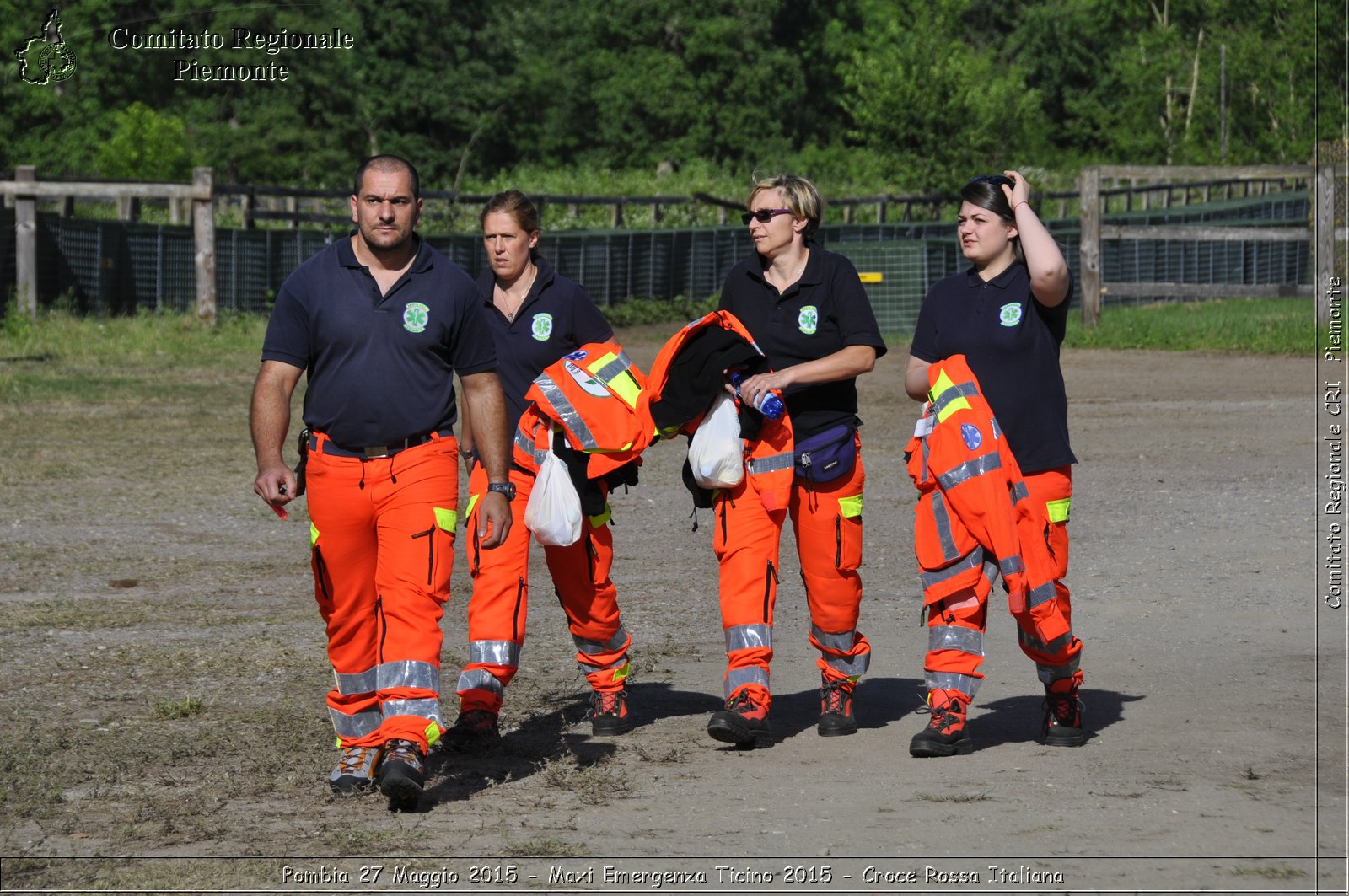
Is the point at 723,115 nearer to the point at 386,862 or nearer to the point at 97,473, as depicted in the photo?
the point at 97,473

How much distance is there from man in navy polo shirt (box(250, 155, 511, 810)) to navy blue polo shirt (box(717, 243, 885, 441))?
1355 mm

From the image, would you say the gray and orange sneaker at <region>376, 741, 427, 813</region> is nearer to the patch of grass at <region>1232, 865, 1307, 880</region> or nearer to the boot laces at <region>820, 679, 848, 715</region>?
the boot laces at <region>820, 679, 848, 715</region>

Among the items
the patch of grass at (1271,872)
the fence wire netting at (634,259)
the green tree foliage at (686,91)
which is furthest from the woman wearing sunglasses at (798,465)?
the green tree foliage at (686,91)

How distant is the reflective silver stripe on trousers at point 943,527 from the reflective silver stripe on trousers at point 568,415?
4.02 feet

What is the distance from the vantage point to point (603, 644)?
676 centimetres

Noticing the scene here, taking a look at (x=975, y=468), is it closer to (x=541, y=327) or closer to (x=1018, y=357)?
(x=1018, y=357)

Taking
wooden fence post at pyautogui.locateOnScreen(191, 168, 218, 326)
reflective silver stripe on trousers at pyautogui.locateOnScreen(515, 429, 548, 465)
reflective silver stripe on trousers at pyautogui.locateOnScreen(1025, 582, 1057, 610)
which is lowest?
reflective silver stripe on trousers at pyautogui.locateOnScreen(1025, 582, 1057, 610)

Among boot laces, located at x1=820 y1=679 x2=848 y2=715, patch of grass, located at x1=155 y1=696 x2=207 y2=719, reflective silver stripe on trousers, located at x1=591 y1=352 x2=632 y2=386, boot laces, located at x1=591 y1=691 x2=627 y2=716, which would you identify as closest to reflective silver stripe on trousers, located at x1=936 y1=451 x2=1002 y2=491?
boot laces, located at x1=820 y1=679 x2=848 y2=715

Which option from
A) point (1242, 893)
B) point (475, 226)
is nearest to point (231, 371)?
point (475, 226)

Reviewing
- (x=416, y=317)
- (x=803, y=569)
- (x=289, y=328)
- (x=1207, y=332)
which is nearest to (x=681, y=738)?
(x=803, y=569)

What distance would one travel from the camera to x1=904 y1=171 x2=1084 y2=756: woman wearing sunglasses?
20.1ft

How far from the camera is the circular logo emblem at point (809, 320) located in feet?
21.3

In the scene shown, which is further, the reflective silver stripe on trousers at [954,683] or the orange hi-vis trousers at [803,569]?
the orange hi-vis trousers at [803,569]

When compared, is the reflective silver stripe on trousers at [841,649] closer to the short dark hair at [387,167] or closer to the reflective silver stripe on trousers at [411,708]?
the reflective silver stripe on trousers at [411,708]
